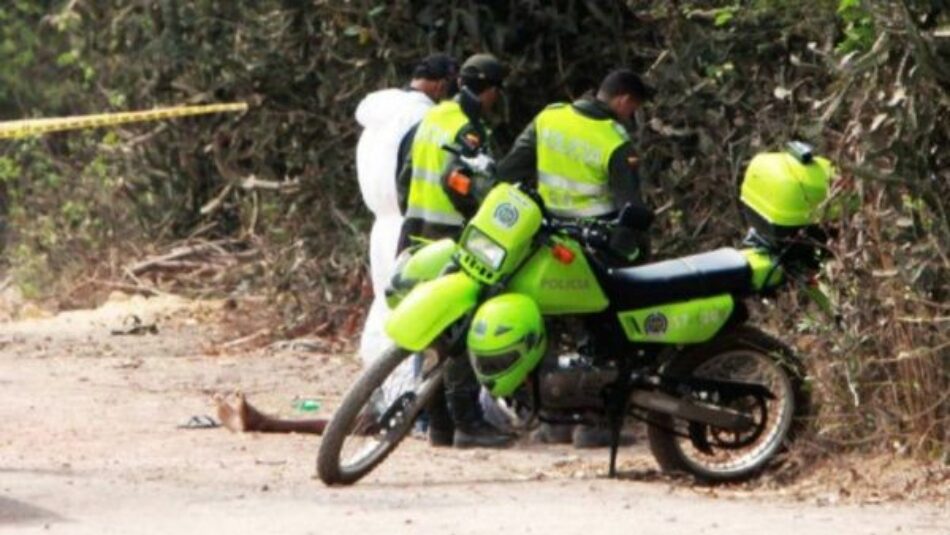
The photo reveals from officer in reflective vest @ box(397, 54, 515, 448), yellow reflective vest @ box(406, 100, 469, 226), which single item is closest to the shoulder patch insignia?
officer in reflective vest @ box(397, 54, 515, 448)

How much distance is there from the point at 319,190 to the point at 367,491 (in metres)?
7.38

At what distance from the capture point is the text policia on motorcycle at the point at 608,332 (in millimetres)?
11609

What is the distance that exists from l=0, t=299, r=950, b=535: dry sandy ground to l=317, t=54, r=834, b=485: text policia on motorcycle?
0.89ft

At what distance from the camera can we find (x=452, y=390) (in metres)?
13.1

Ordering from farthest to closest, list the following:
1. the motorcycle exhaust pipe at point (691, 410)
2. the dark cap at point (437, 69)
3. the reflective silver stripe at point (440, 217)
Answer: the dark cap at point (437, 69) < the reflective silver stripe at point (440, 217) < the motorcycle exhaust pipe at point (691, 410)

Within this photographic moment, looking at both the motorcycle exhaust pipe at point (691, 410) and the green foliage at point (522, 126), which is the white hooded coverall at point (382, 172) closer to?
the green foliage at point (522, 126)

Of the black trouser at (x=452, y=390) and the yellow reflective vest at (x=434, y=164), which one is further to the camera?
the yellow reflective vest at (x=434, y=164)

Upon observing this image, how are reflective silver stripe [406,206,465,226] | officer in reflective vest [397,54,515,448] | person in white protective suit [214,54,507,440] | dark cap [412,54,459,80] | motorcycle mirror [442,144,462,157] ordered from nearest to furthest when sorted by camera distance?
1. motorcycle mirror [442,144,462,157]
2. officer in reflective vest [397,54,515,448]
3. reflective silver stripe [406,206,465,226]
4. person in white protective suit [214,54,507,440]
5. dark cap [412,54,459,80]

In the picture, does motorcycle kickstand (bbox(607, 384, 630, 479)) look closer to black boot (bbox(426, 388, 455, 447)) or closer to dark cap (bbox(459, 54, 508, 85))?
black boot (bbox(426, 388, 455, 447))

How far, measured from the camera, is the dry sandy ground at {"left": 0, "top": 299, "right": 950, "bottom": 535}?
10.1 m

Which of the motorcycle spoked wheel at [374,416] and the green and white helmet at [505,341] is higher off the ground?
the green and white helmet at [505,341]

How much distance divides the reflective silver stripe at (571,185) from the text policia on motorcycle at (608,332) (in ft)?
1.75

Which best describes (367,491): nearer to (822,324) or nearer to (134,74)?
(822,324)

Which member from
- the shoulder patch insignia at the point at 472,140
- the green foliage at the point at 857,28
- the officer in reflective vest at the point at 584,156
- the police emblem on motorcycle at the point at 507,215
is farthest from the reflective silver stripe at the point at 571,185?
the green foliage at the point at 857,28
